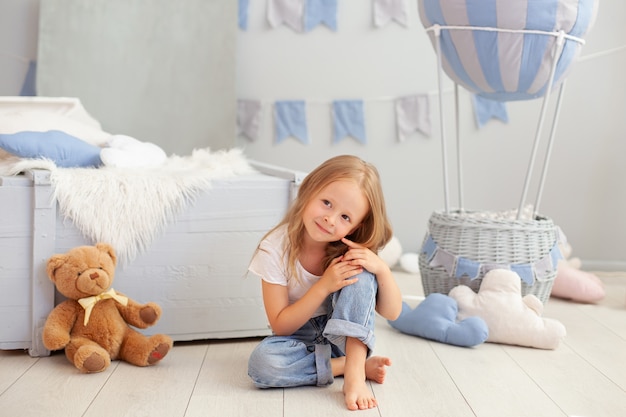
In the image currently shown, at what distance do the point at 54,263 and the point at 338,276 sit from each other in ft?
2.09

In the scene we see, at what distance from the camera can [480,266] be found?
2084 millimetres

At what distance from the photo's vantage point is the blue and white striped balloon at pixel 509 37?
6.59 feet

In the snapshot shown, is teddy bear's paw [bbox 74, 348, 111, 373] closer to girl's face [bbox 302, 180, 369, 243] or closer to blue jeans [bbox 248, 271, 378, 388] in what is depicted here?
blue jeans [bbox 248, 271, 378, 388]

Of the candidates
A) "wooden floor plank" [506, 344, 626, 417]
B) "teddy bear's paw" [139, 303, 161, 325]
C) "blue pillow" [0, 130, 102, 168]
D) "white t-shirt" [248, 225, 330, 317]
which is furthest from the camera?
"blue pillow" [0, 130, 102, 168]

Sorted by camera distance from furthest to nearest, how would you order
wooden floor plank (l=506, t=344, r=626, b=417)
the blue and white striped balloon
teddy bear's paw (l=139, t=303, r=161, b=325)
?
the blue and white striped balloon, teddy bear's paw (l=139, t=303, r=161, b=325), wooden floor plank (l=506, t=344, r=626, b=417)

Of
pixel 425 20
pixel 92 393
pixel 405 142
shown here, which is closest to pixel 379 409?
pixel 92 393

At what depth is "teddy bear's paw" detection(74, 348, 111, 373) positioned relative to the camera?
1524mm

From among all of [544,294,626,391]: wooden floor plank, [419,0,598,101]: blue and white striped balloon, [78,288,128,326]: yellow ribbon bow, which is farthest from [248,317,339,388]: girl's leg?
[419,0,598,101]: blue and white striped balloon

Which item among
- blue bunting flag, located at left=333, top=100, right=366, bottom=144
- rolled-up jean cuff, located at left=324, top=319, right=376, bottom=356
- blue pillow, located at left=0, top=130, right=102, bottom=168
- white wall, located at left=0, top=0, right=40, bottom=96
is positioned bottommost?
rolled-up jean cuff, located at left=324, top=319, right=376, bottom=356

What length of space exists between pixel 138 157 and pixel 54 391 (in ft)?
2.38

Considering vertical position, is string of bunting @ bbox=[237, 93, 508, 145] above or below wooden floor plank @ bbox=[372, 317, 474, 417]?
above

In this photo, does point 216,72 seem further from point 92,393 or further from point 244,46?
point 92,393

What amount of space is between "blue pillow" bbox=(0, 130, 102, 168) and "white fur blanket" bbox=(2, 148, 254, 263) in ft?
0.32

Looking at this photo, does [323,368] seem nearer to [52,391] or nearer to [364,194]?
[364,194]
